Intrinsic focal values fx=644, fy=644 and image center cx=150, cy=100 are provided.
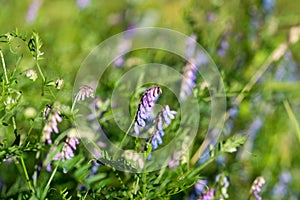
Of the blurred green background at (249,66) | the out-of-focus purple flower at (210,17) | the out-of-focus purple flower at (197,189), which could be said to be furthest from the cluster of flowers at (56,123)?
the out-of-focus purple flower at (210,17)

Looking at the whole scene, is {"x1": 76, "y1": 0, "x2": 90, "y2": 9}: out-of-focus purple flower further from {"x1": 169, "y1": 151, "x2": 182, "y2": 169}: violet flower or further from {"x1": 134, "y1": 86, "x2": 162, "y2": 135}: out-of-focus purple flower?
{"x1": 134, "y1": 86, "x2": 162, "y2": 135}: out-of-focus purple flower

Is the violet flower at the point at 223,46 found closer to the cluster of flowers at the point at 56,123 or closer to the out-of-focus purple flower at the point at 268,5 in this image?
the out-of-focus purple flower at the point at 268,5

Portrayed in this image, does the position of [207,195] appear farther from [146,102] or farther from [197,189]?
[146,102]

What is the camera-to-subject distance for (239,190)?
5.85 ft

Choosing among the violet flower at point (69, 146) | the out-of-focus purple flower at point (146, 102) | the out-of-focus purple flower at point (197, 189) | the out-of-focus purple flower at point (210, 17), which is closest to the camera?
the out-of-focus purple flower at point (146, 102)

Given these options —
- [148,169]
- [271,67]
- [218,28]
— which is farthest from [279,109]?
[148,169]

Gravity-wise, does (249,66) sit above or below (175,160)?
above

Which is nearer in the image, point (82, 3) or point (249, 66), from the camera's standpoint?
point (249, 66)

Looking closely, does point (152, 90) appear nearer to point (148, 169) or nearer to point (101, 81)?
point (148, 169)

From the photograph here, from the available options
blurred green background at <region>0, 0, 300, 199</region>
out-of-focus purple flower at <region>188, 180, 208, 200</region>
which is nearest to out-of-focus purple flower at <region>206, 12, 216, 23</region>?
blurred green background at <region>0, 0, 300, 199</region>

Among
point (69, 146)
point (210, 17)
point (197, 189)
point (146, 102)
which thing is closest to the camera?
point (146, 102)

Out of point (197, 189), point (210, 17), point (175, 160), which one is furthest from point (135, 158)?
point (210, 17)

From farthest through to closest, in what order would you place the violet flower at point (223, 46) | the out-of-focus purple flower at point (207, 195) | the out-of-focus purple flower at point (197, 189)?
1. the violet flower at point (223, 46)
2. the out-of-focus purple flower at point (197, 189)
3. the out-of-focus purple flower at point (207, 195)

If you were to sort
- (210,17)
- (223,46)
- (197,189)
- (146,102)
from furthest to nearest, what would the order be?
(210,17) < (223,46) < (197,189) < (146,102)
